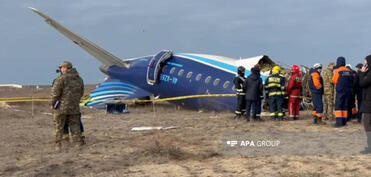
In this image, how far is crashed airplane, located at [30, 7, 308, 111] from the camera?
778 inches

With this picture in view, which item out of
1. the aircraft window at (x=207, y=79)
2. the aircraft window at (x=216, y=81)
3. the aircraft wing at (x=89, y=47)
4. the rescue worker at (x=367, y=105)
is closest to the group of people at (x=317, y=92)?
the rescue worker at (x=367, y=105)

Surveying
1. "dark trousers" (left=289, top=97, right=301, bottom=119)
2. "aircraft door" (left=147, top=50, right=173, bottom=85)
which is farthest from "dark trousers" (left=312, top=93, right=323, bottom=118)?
"aircraft door" (left=147, top=50, right=173, bottom=85)

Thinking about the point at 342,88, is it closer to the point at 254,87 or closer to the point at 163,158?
the point at 254,87

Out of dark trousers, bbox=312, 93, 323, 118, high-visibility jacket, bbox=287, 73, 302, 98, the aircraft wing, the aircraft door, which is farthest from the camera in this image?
the aircraft wing

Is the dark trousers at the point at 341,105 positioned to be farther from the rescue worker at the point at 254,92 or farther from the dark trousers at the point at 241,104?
the dark trousers at the point at 241,104

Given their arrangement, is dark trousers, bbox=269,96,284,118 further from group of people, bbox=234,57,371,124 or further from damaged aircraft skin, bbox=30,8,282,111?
damaged aircraft skin, bbox=30,8,282,111

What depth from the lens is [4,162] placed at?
30.2ft

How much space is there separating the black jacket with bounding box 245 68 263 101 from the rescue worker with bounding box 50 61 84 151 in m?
5.91

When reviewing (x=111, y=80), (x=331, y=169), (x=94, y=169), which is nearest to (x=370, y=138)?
(x=331, y=169)

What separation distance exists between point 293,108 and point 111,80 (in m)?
13.1

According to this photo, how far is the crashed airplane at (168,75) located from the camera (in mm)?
19750

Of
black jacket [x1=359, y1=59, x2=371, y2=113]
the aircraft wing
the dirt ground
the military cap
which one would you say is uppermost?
the aircraft wing

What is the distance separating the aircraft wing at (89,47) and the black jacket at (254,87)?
1132 centimetres

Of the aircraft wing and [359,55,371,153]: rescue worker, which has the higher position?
the aircraft wing
